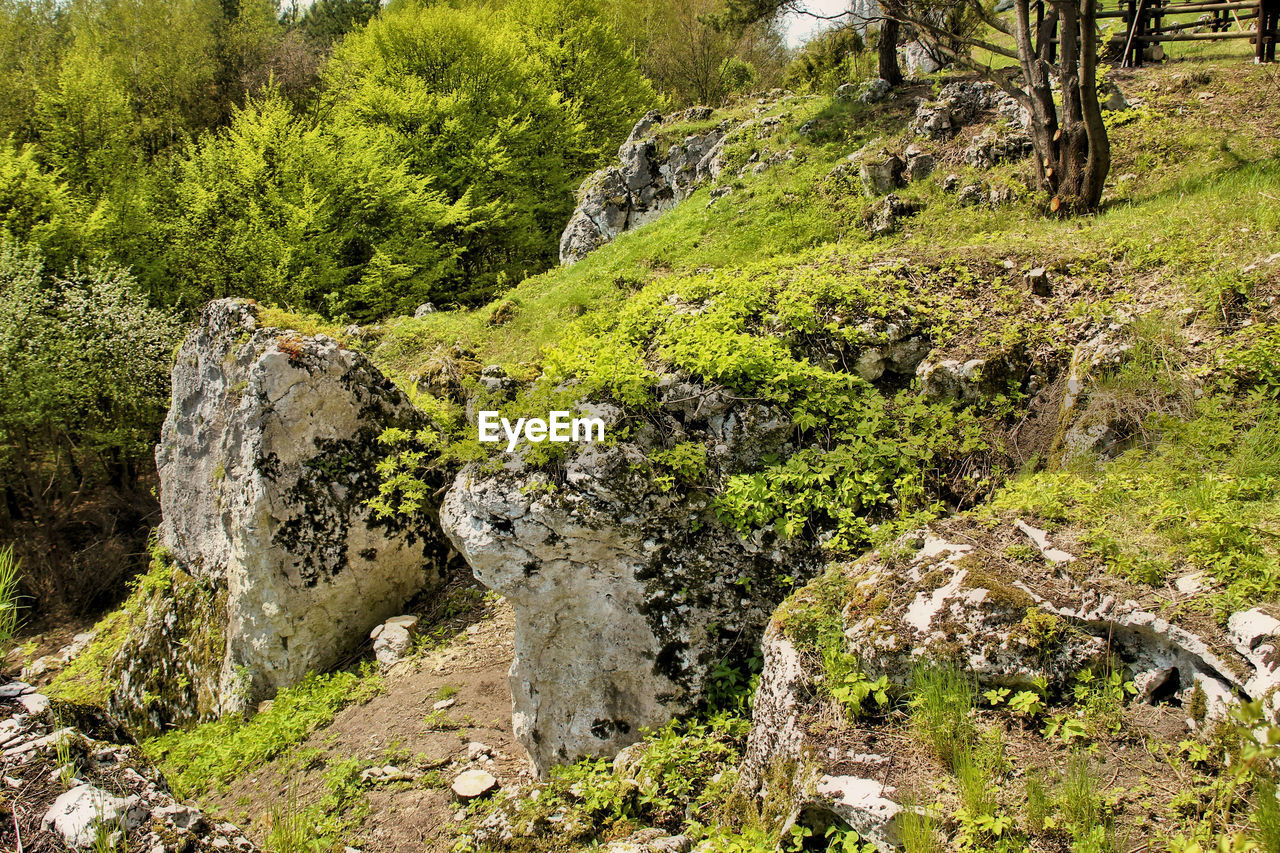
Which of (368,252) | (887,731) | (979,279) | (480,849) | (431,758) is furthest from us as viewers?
(368,252)

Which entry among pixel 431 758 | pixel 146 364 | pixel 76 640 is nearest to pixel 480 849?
pixel 431 758

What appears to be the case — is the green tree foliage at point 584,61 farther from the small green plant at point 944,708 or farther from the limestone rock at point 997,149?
the small green plant at point 944,708

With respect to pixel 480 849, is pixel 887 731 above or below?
above

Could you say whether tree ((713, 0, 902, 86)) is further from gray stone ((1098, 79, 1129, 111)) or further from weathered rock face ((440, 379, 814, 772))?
weathered rock face ((440, 379, 814, 772))

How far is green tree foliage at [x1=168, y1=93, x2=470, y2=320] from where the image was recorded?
1775 cm

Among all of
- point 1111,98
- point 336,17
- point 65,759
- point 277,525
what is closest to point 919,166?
point 1111,98

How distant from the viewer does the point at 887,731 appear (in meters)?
3.80

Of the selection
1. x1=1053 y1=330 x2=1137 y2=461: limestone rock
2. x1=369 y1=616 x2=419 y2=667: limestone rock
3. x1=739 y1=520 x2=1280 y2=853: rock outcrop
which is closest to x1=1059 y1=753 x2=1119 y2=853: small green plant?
x1=739 y1=520 x2=1280 y2=853: rock outcrop

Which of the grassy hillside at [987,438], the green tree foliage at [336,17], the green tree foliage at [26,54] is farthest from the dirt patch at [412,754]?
the green tree foliage at [336,17]

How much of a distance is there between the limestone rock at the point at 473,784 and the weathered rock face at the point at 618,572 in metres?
0.40

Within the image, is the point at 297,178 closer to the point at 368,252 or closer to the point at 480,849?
the point at 368,252

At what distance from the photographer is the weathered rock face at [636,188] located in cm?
1877

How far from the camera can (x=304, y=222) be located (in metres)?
18.0

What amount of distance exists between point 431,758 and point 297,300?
48.5 ft
